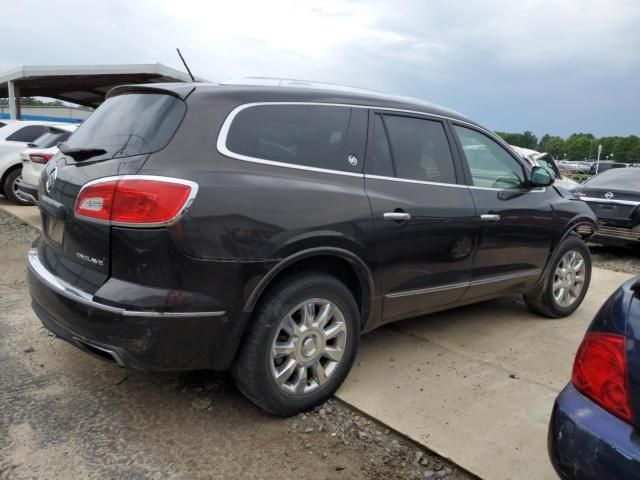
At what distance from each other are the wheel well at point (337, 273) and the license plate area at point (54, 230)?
1094 millimetres

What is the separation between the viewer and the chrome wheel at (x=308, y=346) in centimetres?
287

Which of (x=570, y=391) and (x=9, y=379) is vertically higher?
(x=570, y=391)

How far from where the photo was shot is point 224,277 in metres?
2.54

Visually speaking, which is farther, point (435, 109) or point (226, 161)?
point (435, 109)

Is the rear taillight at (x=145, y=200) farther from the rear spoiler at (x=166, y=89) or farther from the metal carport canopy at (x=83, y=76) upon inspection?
the metal carport canopy at (x=83, y=76)

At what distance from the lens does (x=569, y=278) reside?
4898 millimetres

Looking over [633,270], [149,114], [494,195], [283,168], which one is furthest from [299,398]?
[633,270]

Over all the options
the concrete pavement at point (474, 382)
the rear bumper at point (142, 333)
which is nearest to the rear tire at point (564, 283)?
the concrete pavement at point (474, 382)

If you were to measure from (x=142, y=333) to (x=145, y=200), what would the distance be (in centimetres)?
61

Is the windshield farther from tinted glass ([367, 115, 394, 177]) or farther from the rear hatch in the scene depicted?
the rear hatch

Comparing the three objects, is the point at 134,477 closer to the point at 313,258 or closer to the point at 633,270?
the point at 313,258

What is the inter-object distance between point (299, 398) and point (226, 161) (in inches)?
53.1

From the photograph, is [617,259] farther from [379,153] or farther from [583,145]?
[583,145]

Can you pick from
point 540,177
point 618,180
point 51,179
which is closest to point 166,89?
point 51,179
